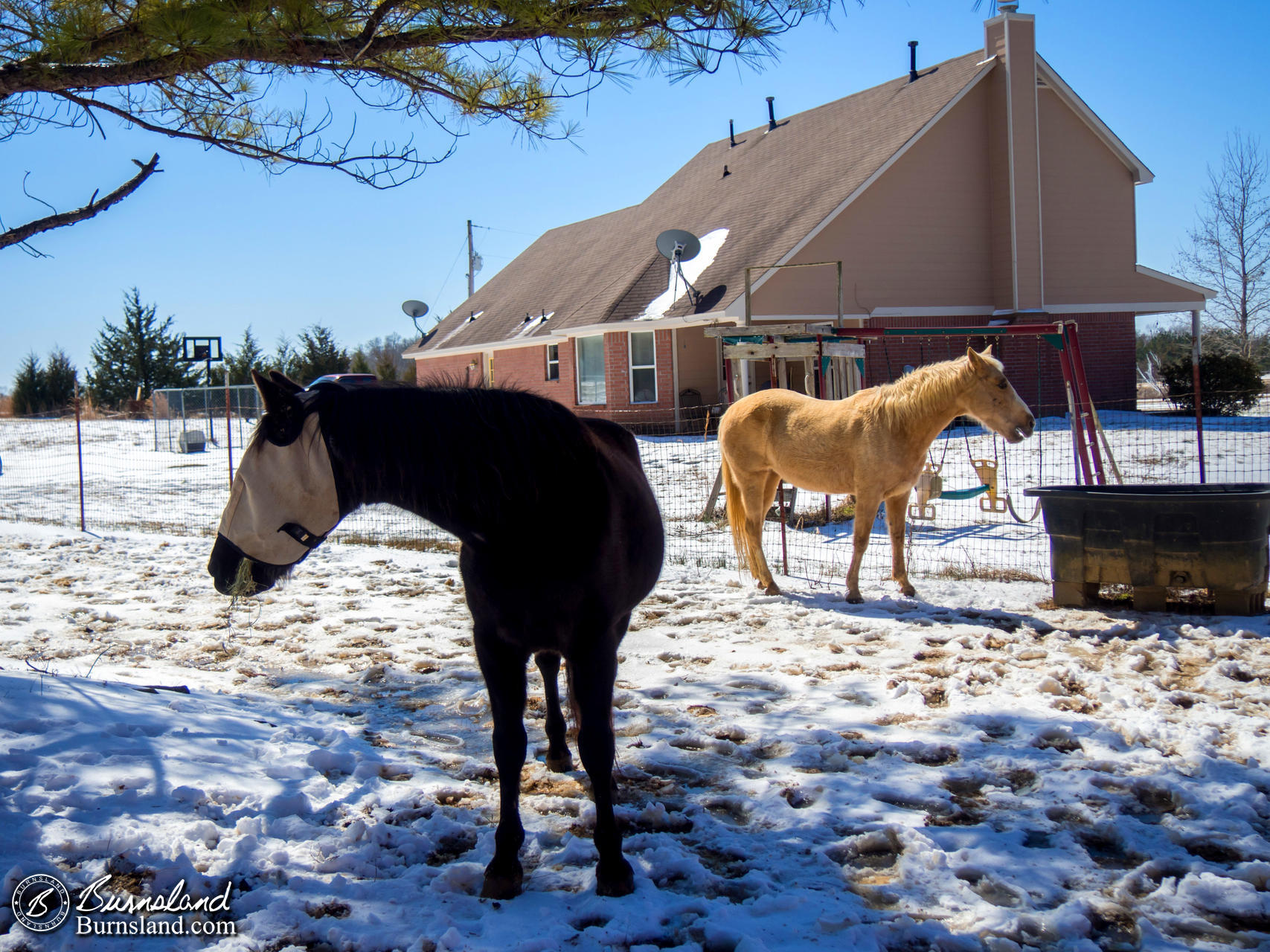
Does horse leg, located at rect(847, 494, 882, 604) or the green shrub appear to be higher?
the green shrub

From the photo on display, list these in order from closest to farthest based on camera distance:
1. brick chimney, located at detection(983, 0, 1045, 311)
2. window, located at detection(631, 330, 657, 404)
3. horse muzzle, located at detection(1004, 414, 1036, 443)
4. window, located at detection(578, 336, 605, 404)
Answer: horse muzzle, located at detection(1004, 414, 1036, 443) → brick chimney, located at detection(983, 0, 1045, 311) → window, located at detection(631, 330, 657, 404) → window, located at detection(578, 336, 605, 404)

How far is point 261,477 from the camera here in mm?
2320

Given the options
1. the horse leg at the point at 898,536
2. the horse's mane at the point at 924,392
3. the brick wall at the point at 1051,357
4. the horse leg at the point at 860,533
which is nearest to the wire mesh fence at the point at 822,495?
the horse leg at the point at 898,536

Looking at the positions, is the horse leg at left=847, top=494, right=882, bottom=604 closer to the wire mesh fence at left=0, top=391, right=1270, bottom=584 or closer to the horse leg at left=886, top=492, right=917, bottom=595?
the horse leg at left=886, top=492, right=917, bottom=595

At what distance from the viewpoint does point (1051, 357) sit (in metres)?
19.3

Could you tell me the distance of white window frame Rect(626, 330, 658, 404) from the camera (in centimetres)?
→ 1908

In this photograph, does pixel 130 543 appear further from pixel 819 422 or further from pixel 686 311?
pixel 686 311

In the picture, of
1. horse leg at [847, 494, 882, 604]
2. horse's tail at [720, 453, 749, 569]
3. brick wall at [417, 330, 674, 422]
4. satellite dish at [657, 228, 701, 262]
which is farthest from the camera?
brick wall at [417, 330, 674, 422]

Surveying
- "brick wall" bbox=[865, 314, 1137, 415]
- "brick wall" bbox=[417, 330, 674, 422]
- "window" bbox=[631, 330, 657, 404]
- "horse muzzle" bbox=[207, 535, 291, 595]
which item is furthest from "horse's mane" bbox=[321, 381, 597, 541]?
"window" bbox=[631, 330, 657, 404]

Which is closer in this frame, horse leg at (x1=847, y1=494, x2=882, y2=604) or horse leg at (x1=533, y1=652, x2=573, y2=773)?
horse leg at (x1=533, y1=652, x2=573, y2=773)

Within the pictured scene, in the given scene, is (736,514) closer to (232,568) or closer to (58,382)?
(232,568)

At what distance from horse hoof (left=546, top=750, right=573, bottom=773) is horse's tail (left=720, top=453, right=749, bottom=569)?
3.51 m

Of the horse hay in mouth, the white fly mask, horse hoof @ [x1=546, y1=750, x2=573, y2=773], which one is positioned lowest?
horse hoof @ [x1=546, y1=750, x2=573, y2=773]

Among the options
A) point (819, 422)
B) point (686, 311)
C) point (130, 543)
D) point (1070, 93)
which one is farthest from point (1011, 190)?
point (130, 543)
